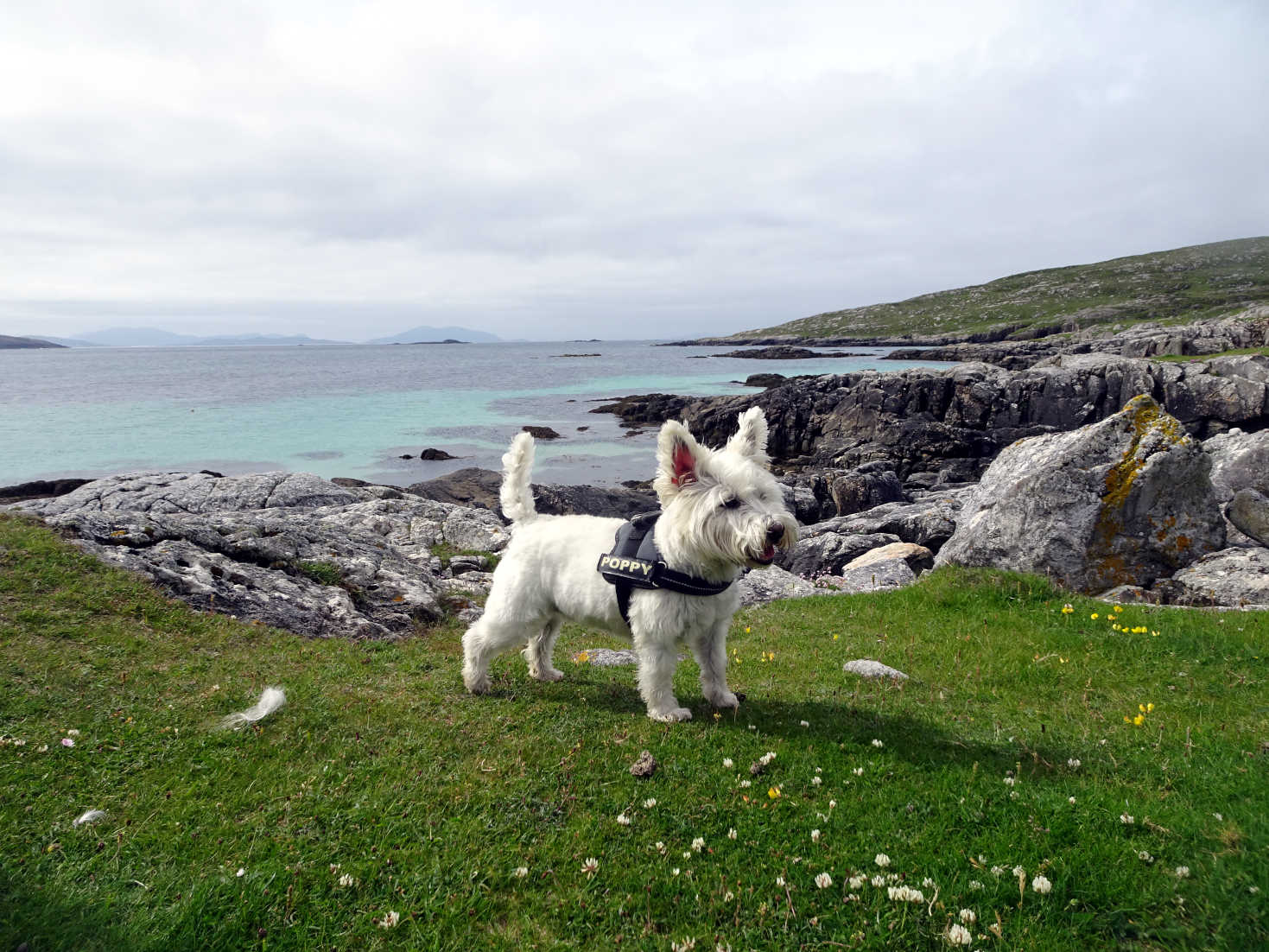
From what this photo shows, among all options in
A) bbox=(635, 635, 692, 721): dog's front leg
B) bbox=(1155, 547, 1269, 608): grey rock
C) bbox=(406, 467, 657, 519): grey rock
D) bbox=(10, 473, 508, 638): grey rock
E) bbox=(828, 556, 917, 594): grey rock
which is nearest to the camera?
bbox=(635, 635, 692, 721): dog's front leg

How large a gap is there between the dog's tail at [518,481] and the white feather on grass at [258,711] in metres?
3.42

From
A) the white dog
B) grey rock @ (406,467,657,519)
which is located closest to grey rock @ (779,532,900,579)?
grey rock @ (406,467,657,519)

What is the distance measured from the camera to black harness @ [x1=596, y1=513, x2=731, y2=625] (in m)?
7.45

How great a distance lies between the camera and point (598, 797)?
20.2 feet

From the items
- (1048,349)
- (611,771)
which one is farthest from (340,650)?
(1048,349)

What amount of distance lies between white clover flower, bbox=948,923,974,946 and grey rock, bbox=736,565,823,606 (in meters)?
11.0

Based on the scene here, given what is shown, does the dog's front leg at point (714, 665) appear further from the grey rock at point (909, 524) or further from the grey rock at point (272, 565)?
the grey rock at point (909, 524)

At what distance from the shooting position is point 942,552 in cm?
1711

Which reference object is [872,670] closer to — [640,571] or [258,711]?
[640,571]

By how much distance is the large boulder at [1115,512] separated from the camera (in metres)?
14.5

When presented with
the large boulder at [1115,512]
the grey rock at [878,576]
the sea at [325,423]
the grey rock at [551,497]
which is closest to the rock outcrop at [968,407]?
the sea at [325,423]

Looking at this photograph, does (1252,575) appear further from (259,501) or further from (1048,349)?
(1048,349)

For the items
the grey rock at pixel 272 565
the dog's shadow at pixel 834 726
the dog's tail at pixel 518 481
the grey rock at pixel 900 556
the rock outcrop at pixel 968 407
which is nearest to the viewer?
the dog's shadow at pixel 834 726

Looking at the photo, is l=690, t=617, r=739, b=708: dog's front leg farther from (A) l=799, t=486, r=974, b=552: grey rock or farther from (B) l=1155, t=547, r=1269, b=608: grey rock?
(A) l=799, t=486, r=974, b=552: grey rock
